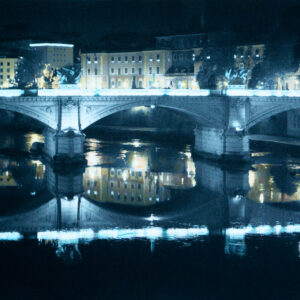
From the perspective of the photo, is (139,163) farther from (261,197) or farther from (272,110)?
(261,197)

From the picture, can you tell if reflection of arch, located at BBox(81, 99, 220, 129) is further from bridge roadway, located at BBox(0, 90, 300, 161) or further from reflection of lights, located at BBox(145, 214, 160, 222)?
reflection of lights, located at BBox(145, 214, 160, 222)

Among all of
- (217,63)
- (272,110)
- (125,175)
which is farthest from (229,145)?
(217,63)

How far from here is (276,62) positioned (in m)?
68.0

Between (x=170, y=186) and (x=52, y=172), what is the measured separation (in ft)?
33.5

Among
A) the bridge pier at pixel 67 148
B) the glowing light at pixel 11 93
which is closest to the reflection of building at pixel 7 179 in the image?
the bridge pier at pixel 67 148

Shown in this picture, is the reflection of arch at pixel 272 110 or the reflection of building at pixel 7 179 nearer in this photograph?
the reflection of building at pixel 7 179

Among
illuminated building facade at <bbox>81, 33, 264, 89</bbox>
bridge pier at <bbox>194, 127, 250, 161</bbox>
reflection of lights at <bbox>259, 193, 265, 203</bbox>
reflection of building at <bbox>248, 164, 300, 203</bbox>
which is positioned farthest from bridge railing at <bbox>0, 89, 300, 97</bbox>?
illuminated building facade at <bbox>81, 33, 264, 89</bbox>

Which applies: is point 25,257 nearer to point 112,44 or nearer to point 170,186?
point 170,186

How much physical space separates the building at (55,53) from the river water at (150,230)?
5512 cm

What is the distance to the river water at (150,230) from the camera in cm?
2201

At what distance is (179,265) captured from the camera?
2402 cm

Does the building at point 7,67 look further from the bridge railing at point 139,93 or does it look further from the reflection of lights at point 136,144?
the bridge railing at point 139,93

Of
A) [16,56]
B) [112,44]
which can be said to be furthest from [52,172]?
[16,56]

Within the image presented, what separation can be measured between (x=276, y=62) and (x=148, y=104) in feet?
82.4
